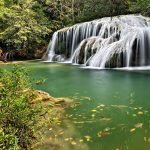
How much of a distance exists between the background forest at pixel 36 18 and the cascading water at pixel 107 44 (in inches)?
85.2

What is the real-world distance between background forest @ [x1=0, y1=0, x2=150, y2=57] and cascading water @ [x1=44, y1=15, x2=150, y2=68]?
216cm

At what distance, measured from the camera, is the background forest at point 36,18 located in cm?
2780

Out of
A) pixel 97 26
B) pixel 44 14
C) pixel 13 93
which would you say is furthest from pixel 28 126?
pixel 44 14

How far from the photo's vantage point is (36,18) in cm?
3080

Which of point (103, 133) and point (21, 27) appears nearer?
point (103, 133)

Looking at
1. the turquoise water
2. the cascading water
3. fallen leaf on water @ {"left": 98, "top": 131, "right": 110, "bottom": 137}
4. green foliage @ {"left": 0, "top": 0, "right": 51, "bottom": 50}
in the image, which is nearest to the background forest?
green foliage @ {"left": 0, "top": 0, "right": 51, "bottom": 50}

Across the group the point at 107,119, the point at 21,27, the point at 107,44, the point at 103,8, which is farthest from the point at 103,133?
the point at 103,8

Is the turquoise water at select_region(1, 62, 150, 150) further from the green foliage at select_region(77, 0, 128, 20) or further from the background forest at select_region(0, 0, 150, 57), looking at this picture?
the green foliage at select_region(77, 0, 128, 20)

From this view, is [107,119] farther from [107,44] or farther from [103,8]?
[103,8]

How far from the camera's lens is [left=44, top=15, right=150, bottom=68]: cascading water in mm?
17828

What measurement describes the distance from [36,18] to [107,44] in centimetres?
1305

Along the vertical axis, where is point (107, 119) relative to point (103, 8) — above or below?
below

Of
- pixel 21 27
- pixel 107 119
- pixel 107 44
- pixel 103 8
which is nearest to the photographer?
pixel 107 119

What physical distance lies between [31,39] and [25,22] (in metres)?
1.83
